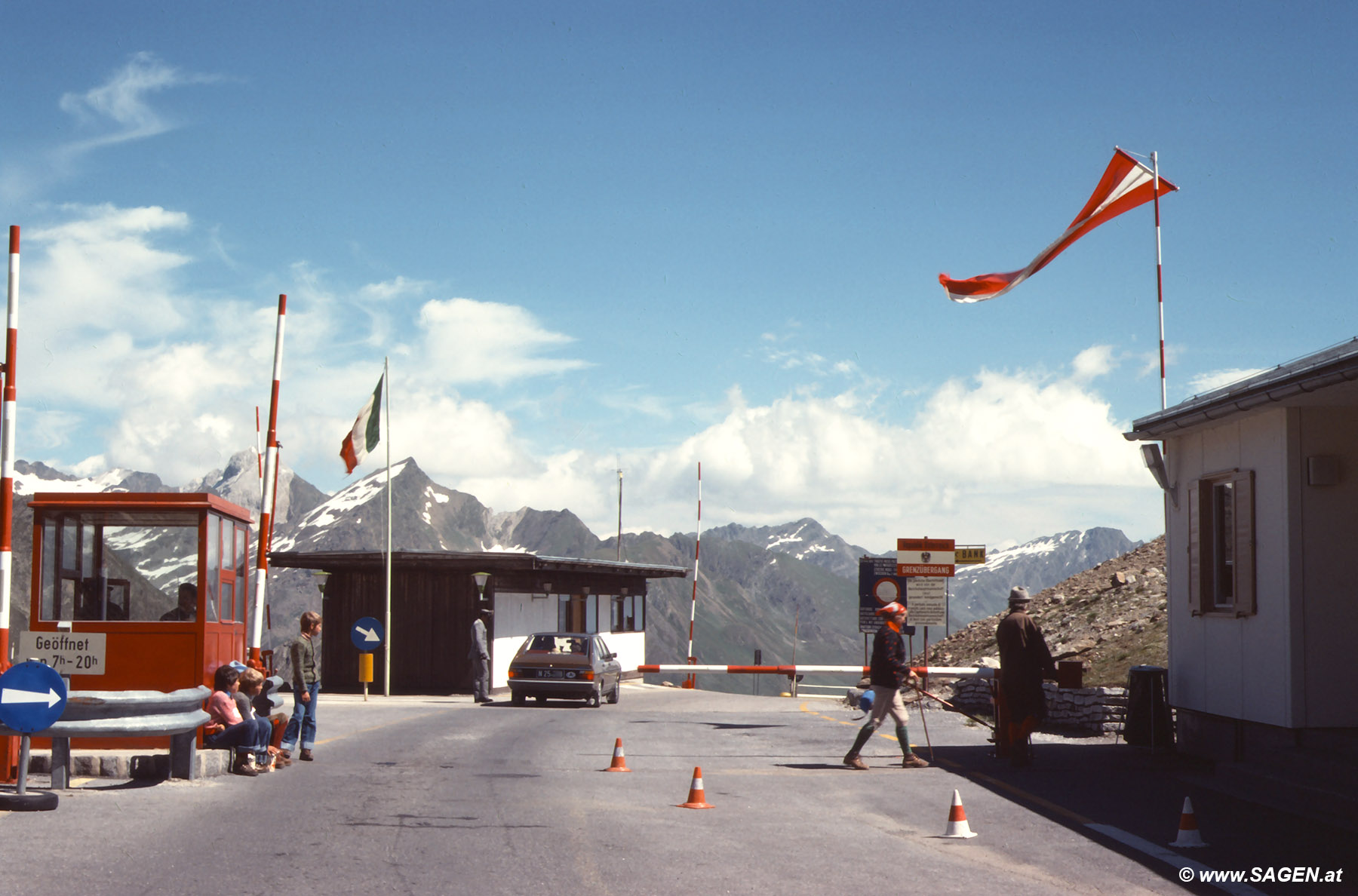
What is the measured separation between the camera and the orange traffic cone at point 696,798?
10.9 m

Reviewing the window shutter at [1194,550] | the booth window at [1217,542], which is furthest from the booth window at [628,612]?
the booth window at [1217,542]

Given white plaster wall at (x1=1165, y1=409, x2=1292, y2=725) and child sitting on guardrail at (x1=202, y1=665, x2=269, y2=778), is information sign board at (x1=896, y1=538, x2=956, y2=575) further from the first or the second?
child sitting on guardrail at (x1=202, y1=665, x2=269, y2=778)

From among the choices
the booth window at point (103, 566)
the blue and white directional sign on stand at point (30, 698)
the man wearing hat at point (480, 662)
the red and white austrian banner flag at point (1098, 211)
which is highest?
the red and white austrian banner flag at point (1098, 211)

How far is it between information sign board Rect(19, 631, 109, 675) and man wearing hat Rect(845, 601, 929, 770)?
24.5ft

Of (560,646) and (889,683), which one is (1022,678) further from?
(560,646)

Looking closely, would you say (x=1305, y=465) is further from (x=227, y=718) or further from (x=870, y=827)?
(x=227, y=718)

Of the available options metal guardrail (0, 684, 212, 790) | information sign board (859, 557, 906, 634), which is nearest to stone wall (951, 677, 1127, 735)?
information sign board (859, 557, 906, 634)

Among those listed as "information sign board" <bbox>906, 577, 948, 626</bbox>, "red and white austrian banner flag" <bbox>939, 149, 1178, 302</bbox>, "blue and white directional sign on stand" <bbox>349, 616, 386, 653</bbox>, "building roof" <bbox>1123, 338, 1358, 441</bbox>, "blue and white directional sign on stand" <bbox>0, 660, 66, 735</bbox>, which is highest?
"red and white austrian banner flag" <bbox>939, 149, 1178, 302</bbox>

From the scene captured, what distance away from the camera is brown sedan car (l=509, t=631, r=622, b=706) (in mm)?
26859

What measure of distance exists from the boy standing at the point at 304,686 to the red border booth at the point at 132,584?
3.06ft

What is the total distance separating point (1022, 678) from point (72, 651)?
30.7 feet

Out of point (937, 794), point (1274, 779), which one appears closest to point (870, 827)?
point (937, 794)

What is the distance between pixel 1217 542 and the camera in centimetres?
1405

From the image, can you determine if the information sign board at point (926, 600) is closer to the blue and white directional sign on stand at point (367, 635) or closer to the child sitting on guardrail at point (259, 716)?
the blue and white directional sign on stand at point (367, 635)
